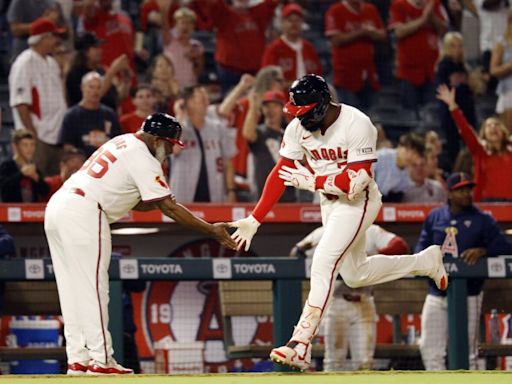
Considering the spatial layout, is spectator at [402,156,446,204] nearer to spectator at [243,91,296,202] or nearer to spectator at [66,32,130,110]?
spectator at [243,91,296,202]

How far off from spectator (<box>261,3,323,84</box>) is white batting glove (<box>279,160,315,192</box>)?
16.2 feet

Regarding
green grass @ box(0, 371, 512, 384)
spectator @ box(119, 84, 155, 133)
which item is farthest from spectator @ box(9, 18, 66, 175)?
green grass @ box(0, 371, 512, 384)

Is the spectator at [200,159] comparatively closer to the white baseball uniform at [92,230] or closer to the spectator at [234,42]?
the spectator at [234,42]

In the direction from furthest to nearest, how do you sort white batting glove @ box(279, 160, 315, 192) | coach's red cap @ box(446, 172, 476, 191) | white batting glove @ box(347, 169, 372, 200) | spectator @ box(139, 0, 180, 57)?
spectator @ box(139, 0, 180, 57), coach's red cap @ box(446, 172, 476, 191), white batting glove @ box(279, 160, 315, 192), white batting glove @ box(347, 169, 372, 200)

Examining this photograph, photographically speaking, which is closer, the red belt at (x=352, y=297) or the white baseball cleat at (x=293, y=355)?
the white baseball cleat at (x=293, y=355)

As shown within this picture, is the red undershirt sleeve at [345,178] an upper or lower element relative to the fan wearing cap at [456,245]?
upper

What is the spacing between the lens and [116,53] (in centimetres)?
1227

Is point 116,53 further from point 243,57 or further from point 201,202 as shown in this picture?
point 201,202

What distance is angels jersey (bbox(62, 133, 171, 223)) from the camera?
25.4 ft

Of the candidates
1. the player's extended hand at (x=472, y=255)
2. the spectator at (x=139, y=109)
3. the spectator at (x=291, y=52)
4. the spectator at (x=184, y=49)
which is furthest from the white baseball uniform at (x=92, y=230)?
the spectator at (x=291, y=52)

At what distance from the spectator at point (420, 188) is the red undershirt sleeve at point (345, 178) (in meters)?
3.76

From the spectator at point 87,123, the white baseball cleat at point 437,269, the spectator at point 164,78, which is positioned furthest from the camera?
the spectator at point 164,78

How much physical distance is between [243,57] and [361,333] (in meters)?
3.84

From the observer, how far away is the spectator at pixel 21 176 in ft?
34.9
